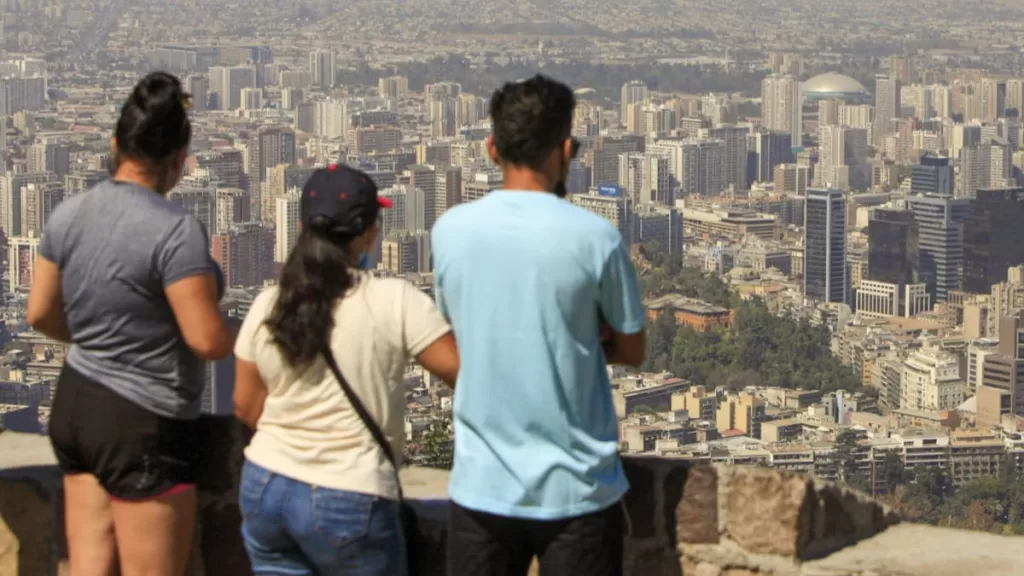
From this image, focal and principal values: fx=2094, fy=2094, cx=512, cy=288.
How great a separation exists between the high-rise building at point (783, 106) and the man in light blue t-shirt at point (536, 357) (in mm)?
59250

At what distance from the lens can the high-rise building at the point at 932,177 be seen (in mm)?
46031

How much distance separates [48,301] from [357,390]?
31 cm

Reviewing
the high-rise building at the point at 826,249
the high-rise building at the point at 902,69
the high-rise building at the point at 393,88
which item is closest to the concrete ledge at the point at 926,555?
the high-rise building at the point at 826,249

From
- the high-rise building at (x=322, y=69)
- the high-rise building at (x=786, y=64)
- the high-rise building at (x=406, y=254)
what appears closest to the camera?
the high-rise building at (x=406, y=254)

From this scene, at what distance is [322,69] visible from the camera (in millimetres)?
67312

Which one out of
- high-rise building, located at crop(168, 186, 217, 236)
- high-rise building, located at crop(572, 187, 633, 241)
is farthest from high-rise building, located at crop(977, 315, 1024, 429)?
high-rise building, located at crop(168, 186, 217, 236)

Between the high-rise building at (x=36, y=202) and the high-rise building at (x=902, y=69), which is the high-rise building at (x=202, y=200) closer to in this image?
the high-rise building at (x=36, y=202)

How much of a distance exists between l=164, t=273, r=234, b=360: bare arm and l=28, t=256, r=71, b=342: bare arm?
0.13 metres

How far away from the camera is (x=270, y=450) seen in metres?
1.62

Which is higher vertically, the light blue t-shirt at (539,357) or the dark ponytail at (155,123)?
the dark ponytail at (155,123)

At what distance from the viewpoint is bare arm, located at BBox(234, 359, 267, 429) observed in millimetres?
1650

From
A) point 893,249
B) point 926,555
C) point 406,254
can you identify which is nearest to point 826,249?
point 893,249

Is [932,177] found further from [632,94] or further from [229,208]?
[632,94]

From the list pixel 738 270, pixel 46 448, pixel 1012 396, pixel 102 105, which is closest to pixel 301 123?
pixel 102 105
